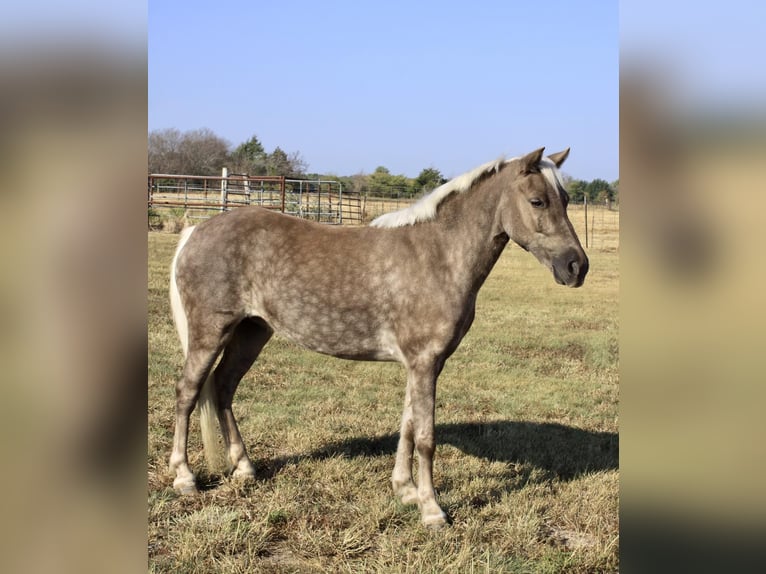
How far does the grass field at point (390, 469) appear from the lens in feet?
11.1

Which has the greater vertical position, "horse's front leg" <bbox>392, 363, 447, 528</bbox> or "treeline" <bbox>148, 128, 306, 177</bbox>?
"treeline" <bbox>148, 128, 306, 177</bbox>

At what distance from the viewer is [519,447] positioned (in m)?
5.25

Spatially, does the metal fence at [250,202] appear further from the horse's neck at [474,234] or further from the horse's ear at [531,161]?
the horse's ear at [531,161]

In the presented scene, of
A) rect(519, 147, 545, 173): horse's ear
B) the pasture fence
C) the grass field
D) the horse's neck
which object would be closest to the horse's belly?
the horse's neck

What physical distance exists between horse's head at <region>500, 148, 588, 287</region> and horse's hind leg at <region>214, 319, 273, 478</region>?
201cm

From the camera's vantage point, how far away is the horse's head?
3.60m

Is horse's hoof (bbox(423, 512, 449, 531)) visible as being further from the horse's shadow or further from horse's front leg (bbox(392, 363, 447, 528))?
the horse's shadow

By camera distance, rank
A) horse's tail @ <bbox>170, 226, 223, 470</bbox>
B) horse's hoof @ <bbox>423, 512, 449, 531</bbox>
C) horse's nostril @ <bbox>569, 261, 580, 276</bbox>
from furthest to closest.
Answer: horse's tail @ <bbox>170, 226, 223, 470</bbox> → horse's hoof @ <bbox>423, 512, 449, 531</bbox> → horse's nostril @ <bbox>569, 261, 580, 276</bbox>

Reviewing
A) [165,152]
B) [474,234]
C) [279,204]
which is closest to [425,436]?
[474,234]

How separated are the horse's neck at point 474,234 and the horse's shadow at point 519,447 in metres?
1.76

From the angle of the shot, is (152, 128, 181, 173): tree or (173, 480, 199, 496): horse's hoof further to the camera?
(152, 128, 181, 173): tree

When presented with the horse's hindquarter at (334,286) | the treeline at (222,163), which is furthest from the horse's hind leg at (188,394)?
the treeline at (222,163)
